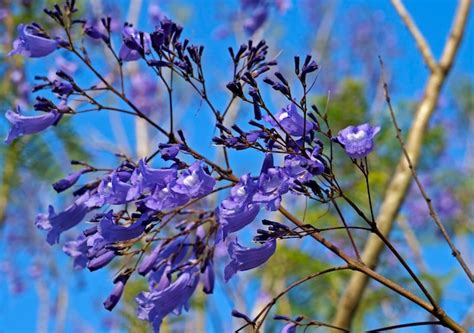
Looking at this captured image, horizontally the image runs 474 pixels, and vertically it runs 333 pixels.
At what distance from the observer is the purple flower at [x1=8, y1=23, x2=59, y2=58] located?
3.79ft

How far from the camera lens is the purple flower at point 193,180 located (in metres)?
0.92

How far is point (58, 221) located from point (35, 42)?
30 cm

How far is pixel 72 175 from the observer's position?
1.14 metres

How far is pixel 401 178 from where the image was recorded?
2.01m

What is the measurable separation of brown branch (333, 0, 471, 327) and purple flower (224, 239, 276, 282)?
89cm

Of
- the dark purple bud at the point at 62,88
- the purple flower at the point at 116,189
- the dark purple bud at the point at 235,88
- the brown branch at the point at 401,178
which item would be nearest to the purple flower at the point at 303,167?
the dark purple bud at the point at 235,88

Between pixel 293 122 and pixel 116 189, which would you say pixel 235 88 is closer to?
pixel 293 122

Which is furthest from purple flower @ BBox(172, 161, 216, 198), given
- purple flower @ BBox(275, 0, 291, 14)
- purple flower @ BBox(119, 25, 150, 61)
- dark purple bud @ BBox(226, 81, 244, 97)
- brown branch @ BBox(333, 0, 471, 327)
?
purple flower @ BBox(275, 0, 291, 14)

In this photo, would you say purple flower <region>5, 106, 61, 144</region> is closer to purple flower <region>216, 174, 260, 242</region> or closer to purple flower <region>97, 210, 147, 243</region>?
purple flower <region>97, 210, 147, 243</region>

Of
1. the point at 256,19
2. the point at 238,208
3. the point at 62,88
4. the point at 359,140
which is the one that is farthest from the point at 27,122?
the point at 256,19

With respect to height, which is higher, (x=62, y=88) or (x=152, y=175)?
(x=62, y=88)

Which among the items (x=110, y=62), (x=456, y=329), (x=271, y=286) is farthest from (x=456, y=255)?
(x=110, y=62)

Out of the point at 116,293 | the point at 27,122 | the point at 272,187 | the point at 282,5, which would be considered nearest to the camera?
the point at 272,187

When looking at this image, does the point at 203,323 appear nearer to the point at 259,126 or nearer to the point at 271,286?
the point at 271,286
